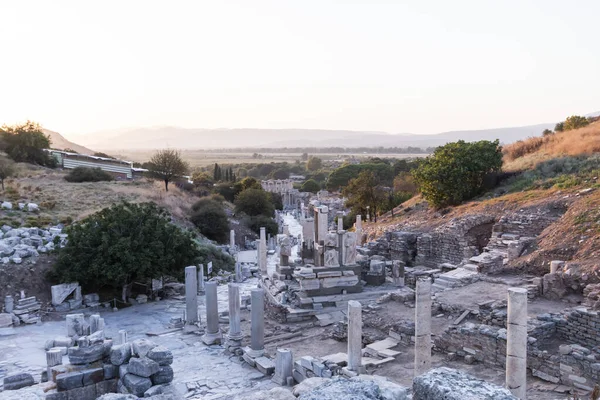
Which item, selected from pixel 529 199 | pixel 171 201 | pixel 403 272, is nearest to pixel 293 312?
pixel 403 272

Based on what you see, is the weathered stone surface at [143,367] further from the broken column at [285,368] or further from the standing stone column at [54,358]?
the broken column at [285,368]

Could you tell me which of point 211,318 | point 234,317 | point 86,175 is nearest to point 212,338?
point 211,318

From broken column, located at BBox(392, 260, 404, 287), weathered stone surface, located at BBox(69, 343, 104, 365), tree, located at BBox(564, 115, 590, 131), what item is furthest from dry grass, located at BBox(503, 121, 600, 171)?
weathered stone surface, located at BBox(69, 343, 104, 365)

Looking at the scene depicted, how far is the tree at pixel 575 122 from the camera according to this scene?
36.3 meters

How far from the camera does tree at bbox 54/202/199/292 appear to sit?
17.4 m

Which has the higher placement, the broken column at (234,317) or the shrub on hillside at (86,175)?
the shrub on hillside at (86,175)

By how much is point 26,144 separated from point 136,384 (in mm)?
42333

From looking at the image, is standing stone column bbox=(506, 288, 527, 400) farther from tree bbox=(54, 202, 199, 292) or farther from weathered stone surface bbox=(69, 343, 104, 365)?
tree bbox=(54, 202, 199, 292)

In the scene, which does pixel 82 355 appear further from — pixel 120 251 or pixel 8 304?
pixel 8 304

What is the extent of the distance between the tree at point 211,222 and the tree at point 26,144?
2065 centimetres

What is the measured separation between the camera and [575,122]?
1448 inches

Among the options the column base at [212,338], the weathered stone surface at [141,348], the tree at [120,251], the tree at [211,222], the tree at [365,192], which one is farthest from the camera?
the tree at [211,222]

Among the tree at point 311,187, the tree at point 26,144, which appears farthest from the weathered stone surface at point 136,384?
the tree at point 311,187

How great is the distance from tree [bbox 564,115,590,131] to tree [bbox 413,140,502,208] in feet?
44.7
